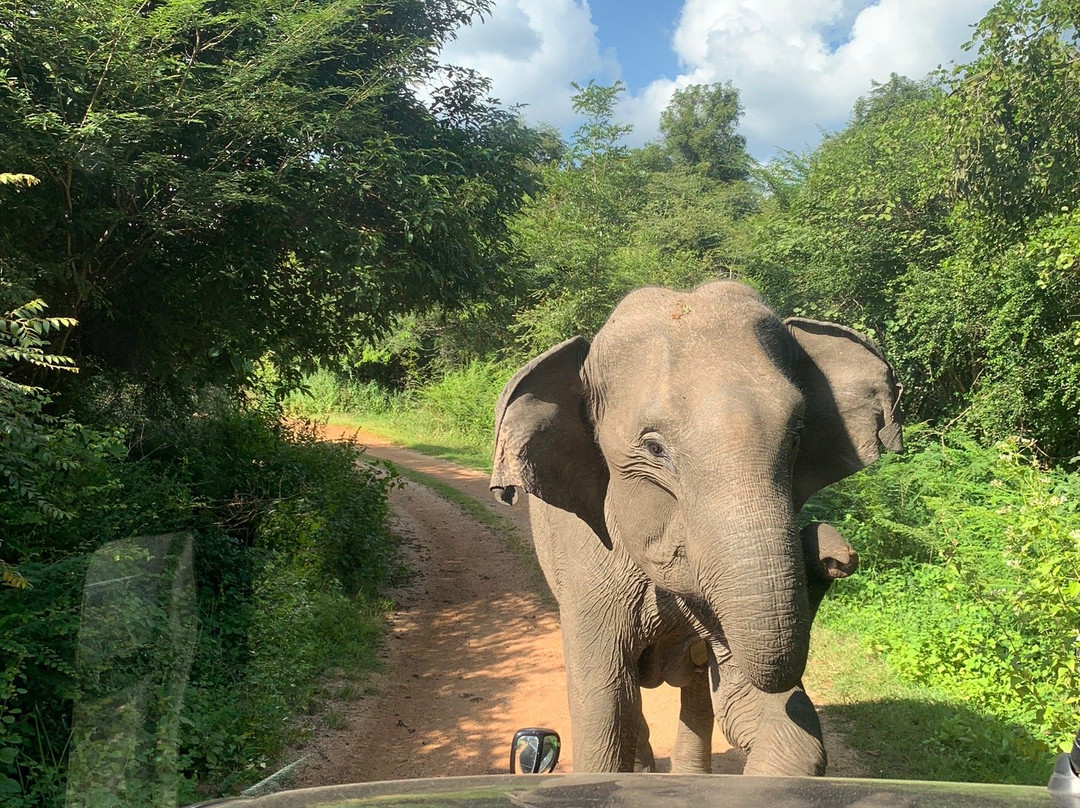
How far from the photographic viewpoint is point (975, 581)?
6.89 metres

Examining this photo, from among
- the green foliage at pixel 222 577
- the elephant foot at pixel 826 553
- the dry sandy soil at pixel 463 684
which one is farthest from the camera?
the dry sandy soil at pixel 463 684

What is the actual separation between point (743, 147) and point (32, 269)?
39630 mm

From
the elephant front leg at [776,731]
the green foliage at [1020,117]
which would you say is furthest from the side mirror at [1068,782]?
the green foliage at [1020,117]

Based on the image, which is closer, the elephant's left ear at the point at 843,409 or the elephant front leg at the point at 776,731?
the elephant front leg at the point at 776,731

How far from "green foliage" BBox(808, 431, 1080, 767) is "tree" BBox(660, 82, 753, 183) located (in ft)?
110

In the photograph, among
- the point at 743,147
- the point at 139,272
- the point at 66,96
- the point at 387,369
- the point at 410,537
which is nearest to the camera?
the point at 66,96

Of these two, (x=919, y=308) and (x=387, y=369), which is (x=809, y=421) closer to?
(x=919, y=308)

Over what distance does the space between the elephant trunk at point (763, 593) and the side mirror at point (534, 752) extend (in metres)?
0.66

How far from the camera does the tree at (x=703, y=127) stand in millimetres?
42125

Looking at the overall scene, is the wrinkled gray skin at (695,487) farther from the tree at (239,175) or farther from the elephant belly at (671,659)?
the tree at (239,175)

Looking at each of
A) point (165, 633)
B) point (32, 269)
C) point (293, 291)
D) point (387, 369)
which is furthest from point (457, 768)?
point (387, 369)

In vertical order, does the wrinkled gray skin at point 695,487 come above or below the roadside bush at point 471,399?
below

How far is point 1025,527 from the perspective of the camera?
5.57 meters

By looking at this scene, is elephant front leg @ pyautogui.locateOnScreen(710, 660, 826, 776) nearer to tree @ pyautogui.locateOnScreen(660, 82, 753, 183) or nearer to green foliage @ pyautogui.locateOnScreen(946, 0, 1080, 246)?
green foliage @ pyautogui.locateOnScreen(946, 0, 1080, 246)
